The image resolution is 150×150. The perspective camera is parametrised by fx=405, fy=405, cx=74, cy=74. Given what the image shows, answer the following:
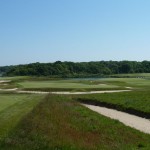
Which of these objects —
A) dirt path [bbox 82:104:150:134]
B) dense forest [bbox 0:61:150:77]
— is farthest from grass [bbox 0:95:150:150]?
dense forest [bbox 0:61:150:77]

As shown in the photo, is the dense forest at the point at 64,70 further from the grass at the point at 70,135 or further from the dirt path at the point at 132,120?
the grass at the point at 70,135

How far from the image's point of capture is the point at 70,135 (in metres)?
17.8

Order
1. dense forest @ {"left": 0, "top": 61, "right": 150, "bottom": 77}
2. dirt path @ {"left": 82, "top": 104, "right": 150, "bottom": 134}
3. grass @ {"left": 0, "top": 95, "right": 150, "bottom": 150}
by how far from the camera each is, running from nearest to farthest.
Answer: grass @ {"left": 0, "top": 95, "right": 150, "bottom": 150} → dirt path @ {"left": 82, "top": 104, "right": 150, "bottom": 134} → dense forest @ {"left": 0, "top": 61, "right": 150, "bottom": 77}

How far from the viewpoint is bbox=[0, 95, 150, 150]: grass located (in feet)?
49.1

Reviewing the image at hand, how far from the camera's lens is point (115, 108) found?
1357 inches

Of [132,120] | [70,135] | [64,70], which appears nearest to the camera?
[70,135]

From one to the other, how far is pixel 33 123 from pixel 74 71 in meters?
173

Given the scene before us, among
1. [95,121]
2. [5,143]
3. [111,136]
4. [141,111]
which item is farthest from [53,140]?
[141,111]

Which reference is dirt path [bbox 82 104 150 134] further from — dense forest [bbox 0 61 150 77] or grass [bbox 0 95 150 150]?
dense forest [bbox 0 61 150 77]

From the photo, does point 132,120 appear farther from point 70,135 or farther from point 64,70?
point 64,70

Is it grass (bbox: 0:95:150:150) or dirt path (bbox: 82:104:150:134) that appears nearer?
grass (bbox: 0:95:150:150)

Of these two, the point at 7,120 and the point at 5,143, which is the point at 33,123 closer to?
the point at 7,120

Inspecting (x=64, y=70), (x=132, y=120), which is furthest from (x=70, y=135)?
(x=64, y=70)

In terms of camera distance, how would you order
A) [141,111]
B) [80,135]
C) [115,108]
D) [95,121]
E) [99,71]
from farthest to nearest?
[99,71]
[115,108]
[141,111]
[95,121]
[80,135]
